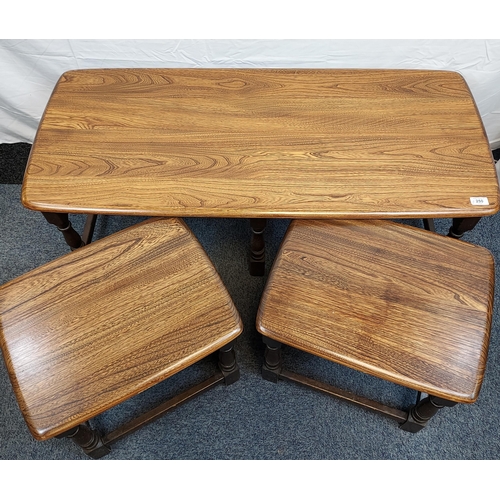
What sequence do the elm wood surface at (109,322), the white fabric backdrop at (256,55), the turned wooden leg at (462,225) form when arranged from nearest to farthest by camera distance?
the elm wood surface at (109,322) → the turned wooden leg at (462,225) → the white fabric backdrop at (256,55)

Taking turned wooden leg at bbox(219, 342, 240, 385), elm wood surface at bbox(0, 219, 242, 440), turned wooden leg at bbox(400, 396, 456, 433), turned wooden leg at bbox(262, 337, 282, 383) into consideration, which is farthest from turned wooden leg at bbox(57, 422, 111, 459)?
turned wooden leg at bbox(400, 396, 456, 433)

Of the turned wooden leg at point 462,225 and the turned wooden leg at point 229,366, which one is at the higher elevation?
the turned wooden leg at point 462,225

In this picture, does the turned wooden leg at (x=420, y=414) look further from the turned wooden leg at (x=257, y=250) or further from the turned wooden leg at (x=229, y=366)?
the turned wooden leg at (x=257, y=250)

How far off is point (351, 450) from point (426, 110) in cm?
86

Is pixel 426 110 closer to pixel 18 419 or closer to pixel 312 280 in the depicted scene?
pixel 312 280

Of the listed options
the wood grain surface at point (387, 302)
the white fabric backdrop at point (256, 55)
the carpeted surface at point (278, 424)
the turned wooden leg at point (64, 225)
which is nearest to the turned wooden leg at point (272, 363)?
the carpeted surface at point (278, 424)

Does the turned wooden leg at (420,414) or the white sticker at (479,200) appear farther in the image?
the turned wooden leg at (420,414)

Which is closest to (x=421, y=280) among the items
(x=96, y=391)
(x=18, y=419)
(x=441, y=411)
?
(x=441, y=411)

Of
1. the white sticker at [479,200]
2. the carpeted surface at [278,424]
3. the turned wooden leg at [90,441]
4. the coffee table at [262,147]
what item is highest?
the coffee table at [262,147]

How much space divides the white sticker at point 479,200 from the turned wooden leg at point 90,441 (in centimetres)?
95

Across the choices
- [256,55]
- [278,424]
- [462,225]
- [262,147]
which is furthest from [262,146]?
[278,424]

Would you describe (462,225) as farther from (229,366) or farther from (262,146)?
(229,366)

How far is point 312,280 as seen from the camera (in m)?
0.90

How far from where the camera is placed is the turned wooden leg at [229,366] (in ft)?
3.48
